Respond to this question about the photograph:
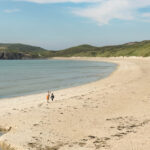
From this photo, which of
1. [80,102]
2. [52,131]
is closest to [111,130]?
[52,131]

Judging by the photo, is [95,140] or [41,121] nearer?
[95,140]

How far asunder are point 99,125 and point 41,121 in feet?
14.5

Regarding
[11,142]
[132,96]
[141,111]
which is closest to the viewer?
[11,142]

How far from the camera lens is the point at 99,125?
634 inches

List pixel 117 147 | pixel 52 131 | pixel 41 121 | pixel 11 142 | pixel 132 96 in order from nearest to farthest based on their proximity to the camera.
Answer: pixel 117 147, pixel 11 142, pixel 52 131, pixel 41 121, pixel 132 96

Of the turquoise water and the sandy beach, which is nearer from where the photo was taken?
the sandy beach

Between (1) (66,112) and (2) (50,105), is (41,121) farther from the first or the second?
(2) (50,105)

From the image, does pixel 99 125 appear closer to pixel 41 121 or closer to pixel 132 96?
pixel 41 121

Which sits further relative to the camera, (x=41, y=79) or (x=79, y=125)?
(x=41, y=79)

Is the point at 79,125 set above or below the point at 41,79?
below

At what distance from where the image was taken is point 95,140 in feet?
43.8

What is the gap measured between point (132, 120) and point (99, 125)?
9.17 feet

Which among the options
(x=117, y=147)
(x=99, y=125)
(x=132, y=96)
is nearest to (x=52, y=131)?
(x=99, y=125)

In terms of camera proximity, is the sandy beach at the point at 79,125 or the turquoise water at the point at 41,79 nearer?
the sandy beach at the point at 79,125
